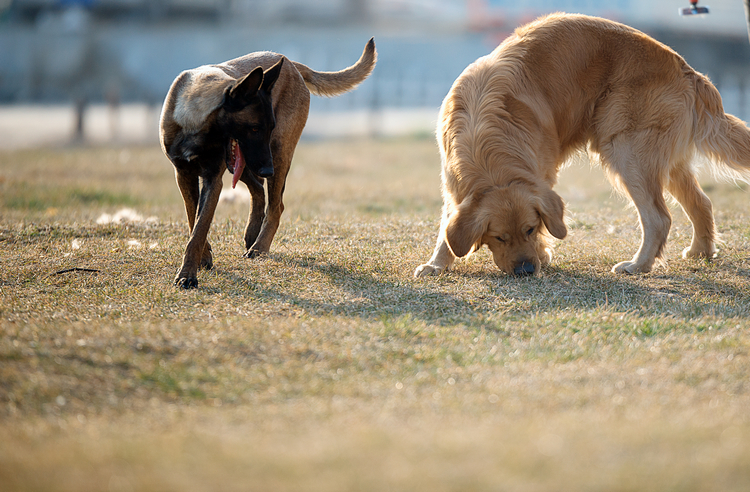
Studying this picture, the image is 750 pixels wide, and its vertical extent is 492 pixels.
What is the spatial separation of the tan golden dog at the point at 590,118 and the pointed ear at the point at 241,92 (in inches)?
57.3

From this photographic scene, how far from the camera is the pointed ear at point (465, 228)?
4.54 meters

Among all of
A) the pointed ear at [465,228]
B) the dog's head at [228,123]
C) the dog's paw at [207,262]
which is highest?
the dog's head at [228,123]

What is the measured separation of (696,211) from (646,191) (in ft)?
2.21

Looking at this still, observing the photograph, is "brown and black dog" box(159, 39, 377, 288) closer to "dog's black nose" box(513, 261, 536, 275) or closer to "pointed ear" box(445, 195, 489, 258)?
"pointed ear" box(445, 195, 489, 258)

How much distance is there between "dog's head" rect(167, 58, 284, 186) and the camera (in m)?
4.60

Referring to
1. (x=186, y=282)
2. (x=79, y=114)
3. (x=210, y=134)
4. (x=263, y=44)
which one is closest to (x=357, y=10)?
(x=263, y=44)

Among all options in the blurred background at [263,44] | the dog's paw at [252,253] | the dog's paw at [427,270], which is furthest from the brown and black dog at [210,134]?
the blurred background at [263,44]

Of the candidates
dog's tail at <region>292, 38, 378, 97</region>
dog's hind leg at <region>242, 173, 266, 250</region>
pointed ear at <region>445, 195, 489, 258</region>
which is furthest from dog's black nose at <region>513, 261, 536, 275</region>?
dog's tail at <region>292, 38, 378, 97</region>

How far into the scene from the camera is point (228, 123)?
4.61 meters

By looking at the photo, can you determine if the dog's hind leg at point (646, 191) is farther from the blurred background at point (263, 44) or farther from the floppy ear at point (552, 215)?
the blurred background at point (263, 44)

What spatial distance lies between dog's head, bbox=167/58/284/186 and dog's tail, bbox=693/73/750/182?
312 centimetres

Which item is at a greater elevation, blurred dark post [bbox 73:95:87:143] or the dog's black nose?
the dog's black nose

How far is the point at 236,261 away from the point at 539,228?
224 cm

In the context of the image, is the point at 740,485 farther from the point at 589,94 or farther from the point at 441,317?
the point at 589,94
